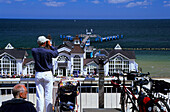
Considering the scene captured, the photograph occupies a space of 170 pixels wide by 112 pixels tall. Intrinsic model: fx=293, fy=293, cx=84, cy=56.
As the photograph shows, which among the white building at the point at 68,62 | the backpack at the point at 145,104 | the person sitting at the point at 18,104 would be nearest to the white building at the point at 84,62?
the white building at the point at 68,62

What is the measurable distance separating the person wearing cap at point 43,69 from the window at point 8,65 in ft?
33.6

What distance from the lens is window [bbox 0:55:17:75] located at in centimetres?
1540

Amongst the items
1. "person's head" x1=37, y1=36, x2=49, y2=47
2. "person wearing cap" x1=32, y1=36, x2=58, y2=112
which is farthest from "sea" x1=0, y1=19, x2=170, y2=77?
"person's head" x1=37, y1=36, x2=49, y2=47

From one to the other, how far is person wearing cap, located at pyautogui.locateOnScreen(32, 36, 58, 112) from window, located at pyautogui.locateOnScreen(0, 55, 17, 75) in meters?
10.2

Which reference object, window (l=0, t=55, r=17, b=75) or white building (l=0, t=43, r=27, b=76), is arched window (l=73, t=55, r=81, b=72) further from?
window (l=0, t=55, r=17, b=75)

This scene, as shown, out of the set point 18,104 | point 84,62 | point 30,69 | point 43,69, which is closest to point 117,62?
point 84,62

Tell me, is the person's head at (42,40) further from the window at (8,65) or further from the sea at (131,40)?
the sea at (131,40)

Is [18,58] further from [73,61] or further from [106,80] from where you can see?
[106,80]

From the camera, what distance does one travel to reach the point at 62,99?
19.6 ft

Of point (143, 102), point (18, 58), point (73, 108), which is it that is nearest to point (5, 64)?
point (18, 58)

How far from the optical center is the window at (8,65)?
15.4m

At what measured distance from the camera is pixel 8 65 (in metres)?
15.5

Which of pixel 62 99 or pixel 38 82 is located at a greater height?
pixel 38 82

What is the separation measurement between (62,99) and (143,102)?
5.76ft
